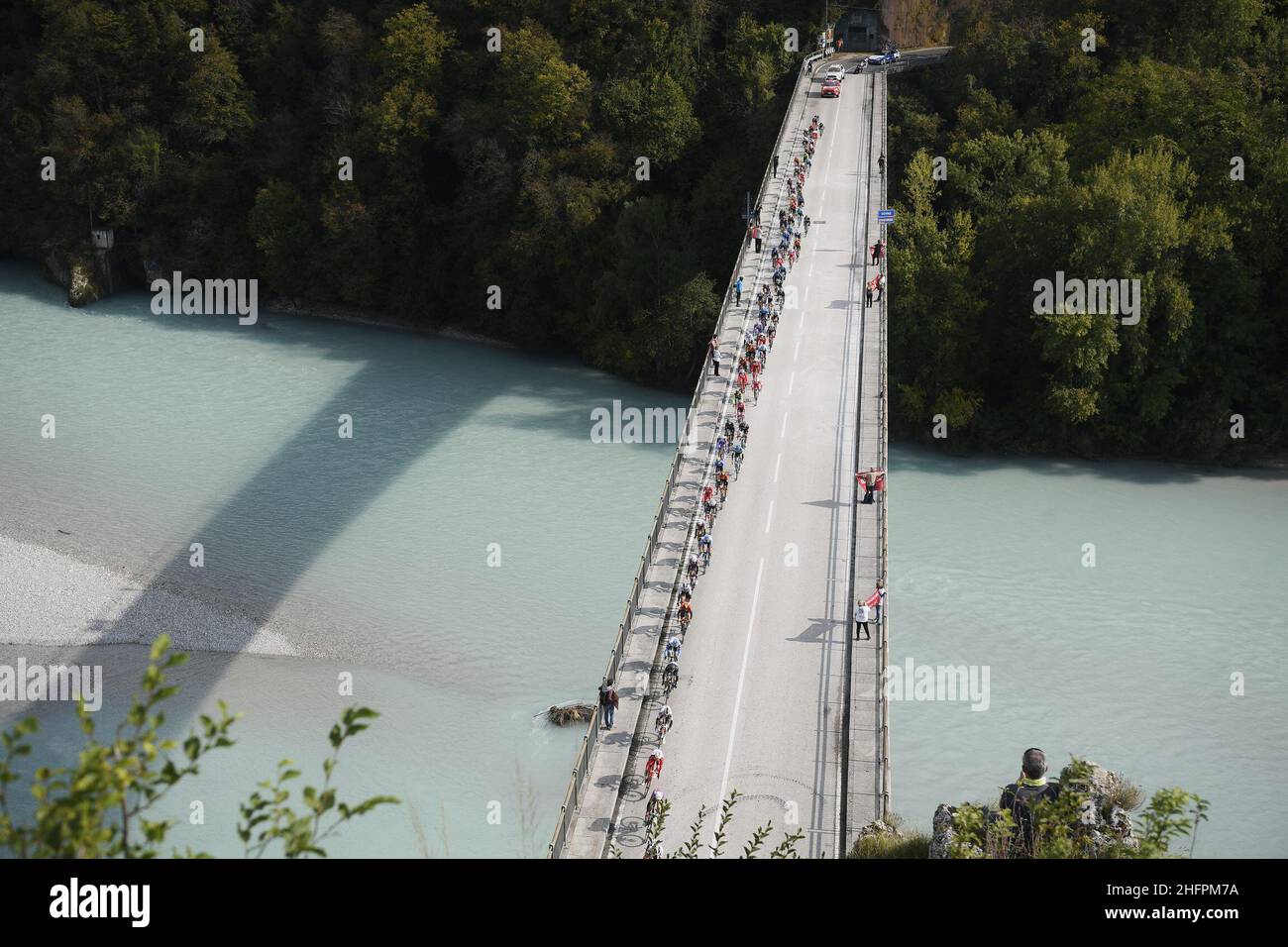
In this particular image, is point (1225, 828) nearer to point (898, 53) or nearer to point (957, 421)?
point (957, 421)

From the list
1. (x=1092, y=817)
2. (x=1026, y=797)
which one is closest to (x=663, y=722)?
(x=1092, y=817)

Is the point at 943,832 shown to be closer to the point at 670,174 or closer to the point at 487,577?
the point at 487,577

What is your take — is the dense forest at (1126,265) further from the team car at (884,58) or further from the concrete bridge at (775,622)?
the team car at (884,58)

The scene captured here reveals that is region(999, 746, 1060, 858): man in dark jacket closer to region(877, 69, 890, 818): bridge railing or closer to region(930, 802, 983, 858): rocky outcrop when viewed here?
region(930, 802, 983, 858): rocky outcrop

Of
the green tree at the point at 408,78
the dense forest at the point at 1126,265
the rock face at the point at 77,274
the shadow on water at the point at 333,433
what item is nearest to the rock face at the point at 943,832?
the shadow on water at the point at 333,433

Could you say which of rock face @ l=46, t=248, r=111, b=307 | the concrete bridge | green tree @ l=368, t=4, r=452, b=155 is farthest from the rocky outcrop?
rock face @ l=46, t=248, r=111, b=307
